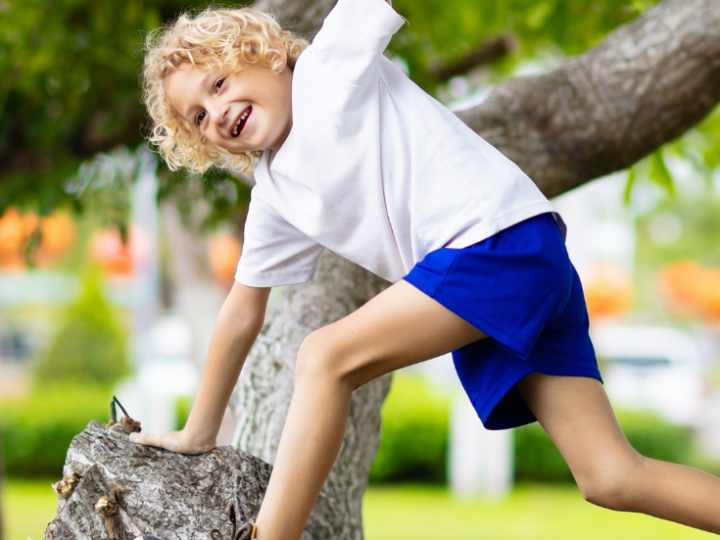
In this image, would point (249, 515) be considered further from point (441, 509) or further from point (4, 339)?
point (4, 339)

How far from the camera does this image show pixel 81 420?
9.45m

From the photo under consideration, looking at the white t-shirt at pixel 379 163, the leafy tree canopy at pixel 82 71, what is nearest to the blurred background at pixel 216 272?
the leafy tree canopy at pixel 82 71

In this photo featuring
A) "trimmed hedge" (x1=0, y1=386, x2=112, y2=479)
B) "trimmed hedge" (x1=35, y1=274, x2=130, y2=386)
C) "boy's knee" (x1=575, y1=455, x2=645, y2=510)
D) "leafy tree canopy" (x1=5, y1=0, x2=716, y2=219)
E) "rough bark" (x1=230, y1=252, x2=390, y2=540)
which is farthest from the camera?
"trimmed hedge" (x1=35, y1=274, x2=130, y2=386)

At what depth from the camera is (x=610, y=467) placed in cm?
170

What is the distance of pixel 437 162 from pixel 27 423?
8.95m

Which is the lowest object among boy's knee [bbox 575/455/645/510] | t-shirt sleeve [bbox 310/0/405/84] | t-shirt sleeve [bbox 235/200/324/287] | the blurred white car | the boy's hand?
boy's knee [bbox 575/455/645/510]

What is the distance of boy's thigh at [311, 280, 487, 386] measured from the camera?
1604mm

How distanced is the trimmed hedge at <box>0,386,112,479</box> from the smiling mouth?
324 inches

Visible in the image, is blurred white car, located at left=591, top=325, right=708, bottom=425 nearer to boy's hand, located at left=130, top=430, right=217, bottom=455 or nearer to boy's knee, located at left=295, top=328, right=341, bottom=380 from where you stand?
boy's hand, located at left=130, top=430, right=217, bottom=455

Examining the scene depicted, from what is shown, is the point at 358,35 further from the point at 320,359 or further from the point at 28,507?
the point at 28,507

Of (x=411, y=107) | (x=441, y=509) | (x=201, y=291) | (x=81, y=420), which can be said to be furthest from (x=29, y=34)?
(x=81, y=420)

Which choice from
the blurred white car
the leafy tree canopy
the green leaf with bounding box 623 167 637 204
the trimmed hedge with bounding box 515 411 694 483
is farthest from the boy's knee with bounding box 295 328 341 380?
the blurred white car

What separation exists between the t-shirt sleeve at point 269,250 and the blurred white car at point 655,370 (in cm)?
1268

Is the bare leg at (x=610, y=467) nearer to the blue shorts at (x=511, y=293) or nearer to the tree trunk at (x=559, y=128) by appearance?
the blue shorts at (x=511, y=293)
